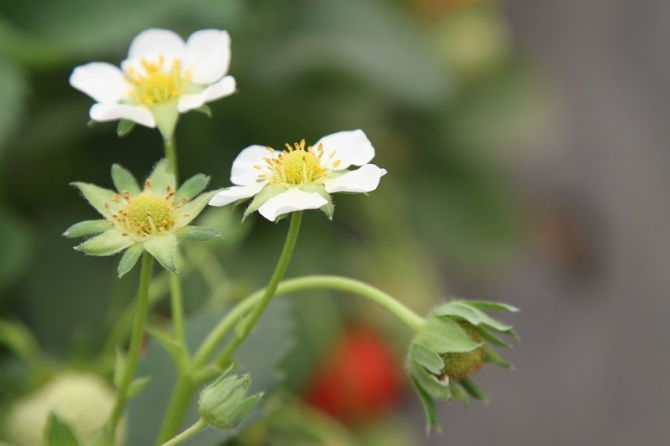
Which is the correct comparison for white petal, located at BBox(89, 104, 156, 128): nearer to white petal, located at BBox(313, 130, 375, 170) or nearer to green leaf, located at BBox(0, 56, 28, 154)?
white petal, located at BBox(313, 130, 375, 170)

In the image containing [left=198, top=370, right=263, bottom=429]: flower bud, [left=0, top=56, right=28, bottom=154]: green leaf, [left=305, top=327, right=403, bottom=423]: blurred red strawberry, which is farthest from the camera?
[left=305, top=327, right=403, bottom=423]: blurred red strawberry

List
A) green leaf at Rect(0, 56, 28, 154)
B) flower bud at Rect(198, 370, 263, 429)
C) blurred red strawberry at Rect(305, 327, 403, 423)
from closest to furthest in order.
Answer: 1. flower bud at Rect(198, 370, 263, 429)
2. green leaf at Rect(0, 56, 28, 154)
3. blurred red strawberry at Rect(305, 327, 403, 423)

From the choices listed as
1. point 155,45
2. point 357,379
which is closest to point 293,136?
point 357,379

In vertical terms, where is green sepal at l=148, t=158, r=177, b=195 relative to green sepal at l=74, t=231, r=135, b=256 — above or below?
above

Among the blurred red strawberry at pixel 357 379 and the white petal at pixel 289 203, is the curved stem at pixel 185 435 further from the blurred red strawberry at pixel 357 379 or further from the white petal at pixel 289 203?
the blurred red strawberry at pixel 357 379

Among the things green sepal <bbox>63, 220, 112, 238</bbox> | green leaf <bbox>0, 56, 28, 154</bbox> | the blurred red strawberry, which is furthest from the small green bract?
the blurred red strawberry

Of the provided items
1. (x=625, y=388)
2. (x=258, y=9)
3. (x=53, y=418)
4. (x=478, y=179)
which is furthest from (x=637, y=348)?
(x=53, y=418)

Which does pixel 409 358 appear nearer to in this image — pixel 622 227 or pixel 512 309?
pixel 512 309

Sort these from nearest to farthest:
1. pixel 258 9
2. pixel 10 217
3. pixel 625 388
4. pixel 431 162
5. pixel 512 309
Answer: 1. pixel 512 309
2. pixel 10 217
3. pixel 258 9
4. pixel 431 162
5. pixel 625 388

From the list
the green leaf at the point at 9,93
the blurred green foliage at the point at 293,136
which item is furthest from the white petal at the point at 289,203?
the green leaf at the point at 9,93
